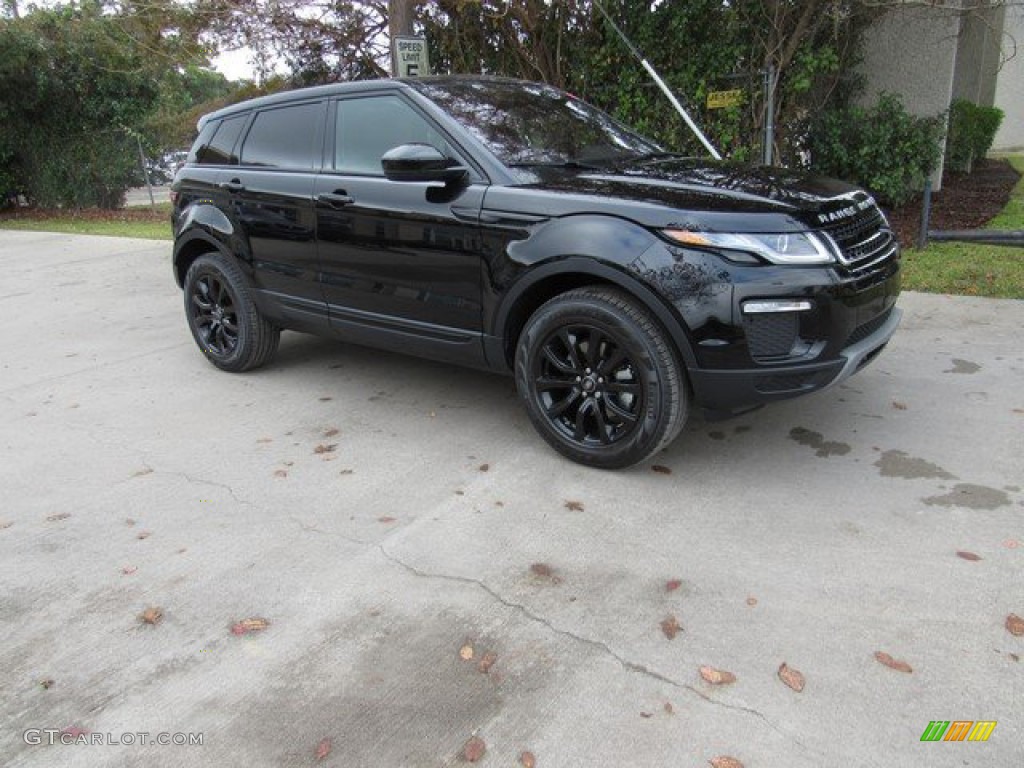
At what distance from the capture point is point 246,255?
17.0 ft

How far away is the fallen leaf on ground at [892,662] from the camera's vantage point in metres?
2.41

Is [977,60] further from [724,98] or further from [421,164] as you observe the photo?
[421,164]

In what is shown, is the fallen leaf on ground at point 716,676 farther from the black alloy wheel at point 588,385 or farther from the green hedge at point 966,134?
the green hedge at point 966,134

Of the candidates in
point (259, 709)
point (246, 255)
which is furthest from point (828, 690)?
point (246, 255)

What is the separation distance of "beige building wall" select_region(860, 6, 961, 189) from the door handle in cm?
836

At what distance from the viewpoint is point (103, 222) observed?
57.8ft

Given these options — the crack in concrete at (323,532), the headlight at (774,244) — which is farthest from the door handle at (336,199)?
the headlight at (774,244)

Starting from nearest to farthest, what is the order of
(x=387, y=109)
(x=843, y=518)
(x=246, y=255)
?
(x=843, y=518) < (x=387, y=109) < (x=246, y=255)

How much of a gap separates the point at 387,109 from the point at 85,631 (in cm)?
297

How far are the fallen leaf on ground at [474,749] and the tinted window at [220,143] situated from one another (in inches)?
168

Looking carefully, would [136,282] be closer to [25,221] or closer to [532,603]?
[532,603]

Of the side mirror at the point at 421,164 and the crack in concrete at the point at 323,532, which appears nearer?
the crack in concrete at the point at 323,532

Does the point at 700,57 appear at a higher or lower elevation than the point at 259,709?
higher

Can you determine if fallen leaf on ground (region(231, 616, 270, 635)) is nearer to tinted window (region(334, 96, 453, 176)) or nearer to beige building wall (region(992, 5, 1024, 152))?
tinted window (region(334, 96, 453, 176))
